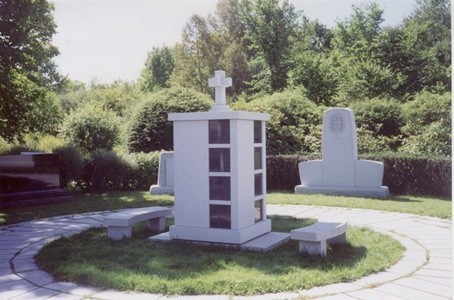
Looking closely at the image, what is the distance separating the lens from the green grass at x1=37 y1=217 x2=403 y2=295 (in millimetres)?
4008

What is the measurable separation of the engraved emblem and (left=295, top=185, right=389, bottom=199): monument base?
4.77ft

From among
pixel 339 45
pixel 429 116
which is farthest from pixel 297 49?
pixel 429 116

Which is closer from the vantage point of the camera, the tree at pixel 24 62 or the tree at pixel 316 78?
the tree at pixel 24 62

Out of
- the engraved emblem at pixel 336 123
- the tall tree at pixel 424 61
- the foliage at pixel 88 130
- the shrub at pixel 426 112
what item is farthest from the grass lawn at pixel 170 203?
the tall tree at pixel 424 61

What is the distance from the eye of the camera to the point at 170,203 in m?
9.97

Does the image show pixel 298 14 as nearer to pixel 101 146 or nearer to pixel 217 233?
pixel 101 146

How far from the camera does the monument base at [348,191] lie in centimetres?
Answer: 1063

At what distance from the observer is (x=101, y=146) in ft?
54.2

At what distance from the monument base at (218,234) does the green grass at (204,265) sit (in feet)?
0.57

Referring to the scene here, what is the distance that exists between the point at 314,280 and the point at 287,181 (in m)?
9.03

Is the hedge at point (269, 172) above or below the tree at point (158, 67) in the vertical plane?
below

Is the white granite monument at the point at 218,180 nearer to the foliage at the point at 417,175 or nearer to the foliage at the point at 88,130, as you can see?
the foliage at the point at 417,175

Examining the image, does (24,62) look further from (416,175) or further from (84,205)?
(416,175)

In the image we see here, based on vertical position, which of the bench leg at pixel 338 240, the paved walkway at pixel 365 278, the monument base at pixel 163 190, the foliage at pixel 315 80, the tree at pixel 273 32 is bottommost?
the paved walkway at pixel 365 278
